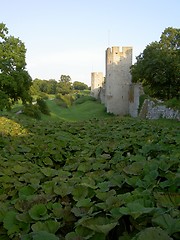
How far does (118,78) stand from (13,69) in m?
10.2

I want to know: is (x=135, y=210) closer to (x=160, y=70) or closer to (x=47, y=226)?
(x=47, y=226)

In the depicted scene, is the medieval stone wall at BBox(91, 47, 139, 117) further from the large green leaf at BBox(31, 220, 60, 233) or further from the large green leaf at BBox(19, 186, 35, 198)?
the large green leaf at BBox(31, 220, 60, 233)

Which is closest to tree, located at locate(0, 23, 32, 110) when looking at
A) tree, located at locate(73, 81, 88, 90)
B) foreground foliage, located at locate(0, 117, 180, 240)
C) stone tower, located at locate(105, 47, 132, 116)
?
stone tower, located at locate(105, 47, 132, 116)

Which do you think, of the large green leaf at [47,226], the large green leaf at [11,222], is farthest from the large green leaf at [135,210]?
the large green leaf at [11,222]

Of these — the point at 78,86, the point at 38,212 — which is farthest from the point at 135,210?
the point at 78,86

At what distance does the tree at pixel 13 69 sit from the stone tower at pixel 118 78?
8.23m

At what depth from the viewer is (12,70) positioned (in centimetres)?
2388

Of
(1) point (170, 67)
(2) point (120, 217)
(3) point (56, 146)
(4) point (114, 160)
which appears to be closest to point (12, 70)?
(1) point (170, 67)

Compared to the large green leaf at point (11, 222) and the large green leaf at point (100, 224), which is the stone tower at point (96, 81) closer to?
the large green leaf at point (11, 222)

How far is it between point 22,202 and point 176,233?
101 cm

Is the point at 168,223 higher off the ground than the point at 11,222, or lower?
higher

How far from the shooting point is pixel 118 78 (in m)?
30.0

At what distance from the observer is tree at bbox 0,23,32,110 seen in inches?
901

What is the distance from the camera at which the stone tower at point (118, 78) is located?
29750 mm
